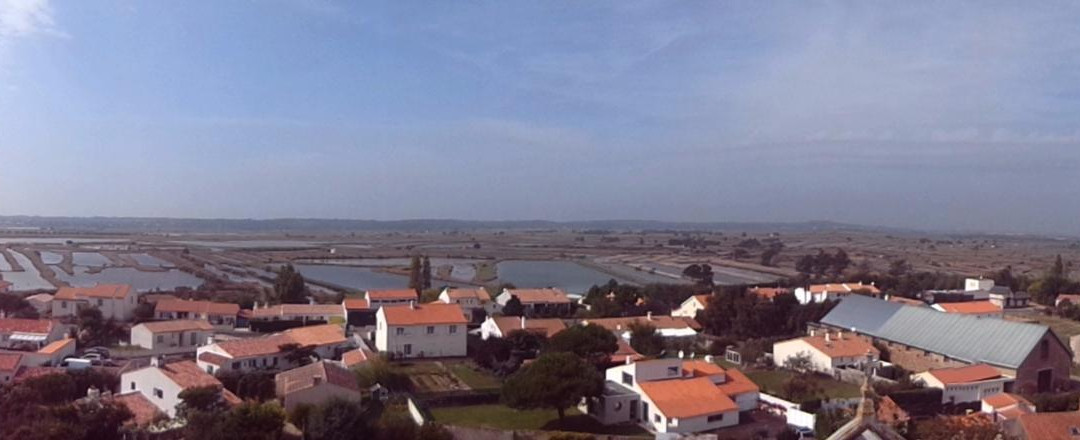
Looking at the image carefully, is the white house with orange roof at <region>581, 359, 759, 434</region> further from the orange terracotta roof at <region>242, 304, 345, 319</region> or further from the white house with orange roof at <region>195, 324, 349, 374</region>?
the orange terracotta roof at <region>242, 304, 345, 319</region>

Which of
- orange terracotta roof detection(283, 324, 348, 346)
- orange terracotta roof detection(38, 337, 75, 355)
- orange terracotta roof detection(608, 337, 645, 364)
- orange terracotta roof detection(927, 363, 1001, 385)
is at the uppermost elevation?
orange terracotta roof detection(38, 337, 75, 355)

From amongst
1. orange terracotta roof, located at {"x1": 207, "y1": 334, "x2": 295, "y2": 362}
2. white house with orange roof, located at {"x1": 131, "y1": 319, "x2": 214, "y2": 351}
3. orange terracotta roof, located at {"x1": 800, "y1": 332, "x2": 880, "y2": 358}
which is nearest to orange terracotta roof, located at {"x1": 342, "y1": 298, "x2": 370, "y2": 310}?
white house with orange roof, located at {"x1": 131, "y1": 319, "x2": 214, "y2": 351}

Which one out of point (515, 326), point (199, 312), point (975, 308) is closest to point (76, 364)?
point (199, 312)

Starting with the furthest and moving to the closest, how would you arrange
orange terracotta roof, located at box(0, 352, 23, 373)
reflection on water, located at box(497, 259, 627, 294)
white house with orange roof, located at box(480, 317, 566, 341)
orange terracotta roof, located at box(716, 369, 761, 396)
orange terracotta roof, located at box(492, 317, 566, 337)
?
1. reflection on water, located at box(497, 259, 627, 294)
2. white house with orange roof, located at box(480, 317, 566, 341)
3. orange terracotta roof, located at box(492, 317, 566, 337)
4. orange terracotta roof, located at box(716, 369, 761, 396)
5. orange terracotta roof, located at box(0, 352, 23, 373)

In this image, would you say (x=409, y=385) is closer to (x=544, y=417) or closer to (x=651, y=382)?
(x=544, y=417)

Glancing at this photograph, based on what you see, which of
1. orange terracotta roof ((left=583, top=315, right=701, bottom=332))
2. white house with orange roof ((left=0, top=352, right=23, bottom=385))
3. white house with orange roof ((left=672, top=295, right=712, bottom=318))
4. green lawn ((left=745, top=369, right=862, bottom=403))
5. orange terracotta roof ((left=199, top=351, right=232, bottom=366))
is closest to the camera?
white house with orange roof ((left=0, top=352, right=23, bottom=385))

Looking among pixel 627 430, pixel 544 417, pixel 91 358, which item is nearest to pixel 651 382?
pixel 627 430
